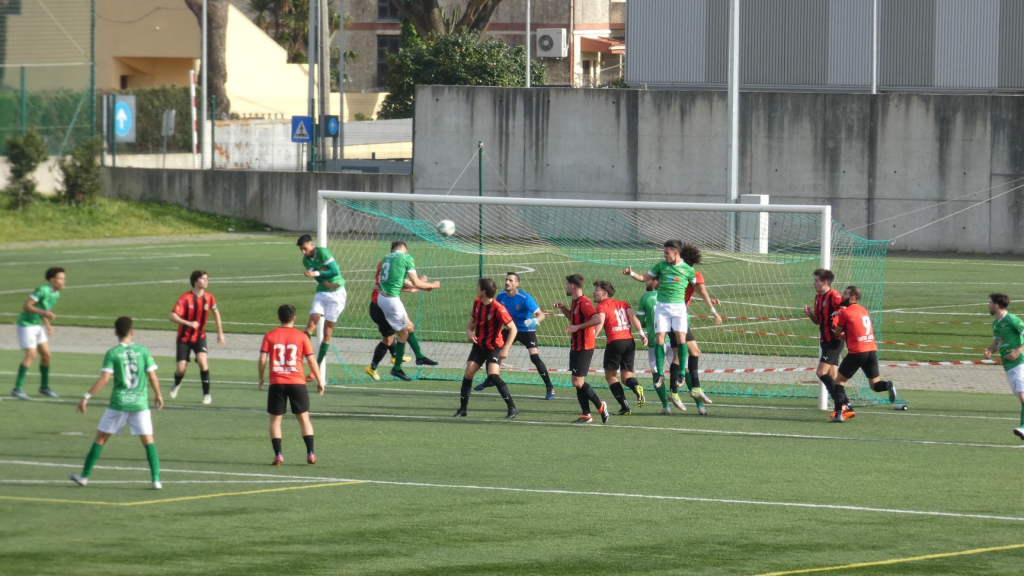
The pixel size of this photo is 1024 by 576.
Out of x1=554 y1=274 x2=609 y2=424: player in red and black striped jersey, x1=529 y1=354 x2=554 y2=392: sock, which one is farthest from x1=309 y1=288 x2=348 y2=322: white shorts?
x1=554 y1=274 x2=609 y2=424: player in red and black striped jersey

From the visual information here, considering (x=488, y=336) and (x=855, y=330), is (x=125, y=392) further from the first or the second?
(x=855, y=330)

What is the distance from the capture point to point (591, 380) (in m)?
19.2

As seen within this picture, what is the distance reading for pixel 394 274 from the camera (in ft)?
60.1

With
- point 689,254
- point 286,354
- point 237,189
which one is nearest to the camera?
point 286,354

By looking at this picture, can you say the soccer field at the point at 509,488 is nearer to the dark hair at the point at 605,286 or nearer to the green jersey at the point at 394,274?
the green jersey at the point at 394,274

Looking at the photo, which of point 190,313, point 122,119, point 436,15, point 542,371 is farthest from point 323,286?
point 436,15

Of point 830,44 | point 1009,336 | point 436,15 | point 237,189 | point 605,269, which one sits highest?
point 436,15

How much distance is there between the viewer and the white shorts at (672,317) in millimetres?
15953

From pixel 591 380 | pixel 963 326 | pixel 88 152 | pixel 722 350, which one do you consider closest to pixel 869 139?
pixel 963 326

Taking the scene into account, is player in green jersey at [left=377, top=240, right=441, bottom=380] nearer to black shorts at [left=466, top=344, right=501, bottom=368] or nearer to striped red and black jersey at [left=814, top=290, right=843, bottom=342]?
black shorts at [left=466, top=344, right=501, bottom=368]

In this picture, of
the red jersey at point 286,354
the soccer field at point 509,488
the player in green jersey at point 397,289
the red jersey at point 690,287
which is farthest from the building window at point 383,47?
the red jersey at point 286,354

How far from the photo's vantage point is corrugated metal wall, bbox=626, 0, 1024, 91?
40.3 m

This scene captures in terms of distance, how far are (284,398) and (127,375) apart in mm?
2017

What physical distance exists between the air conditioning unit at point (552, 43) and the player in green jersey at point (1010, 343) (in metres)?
52.3
